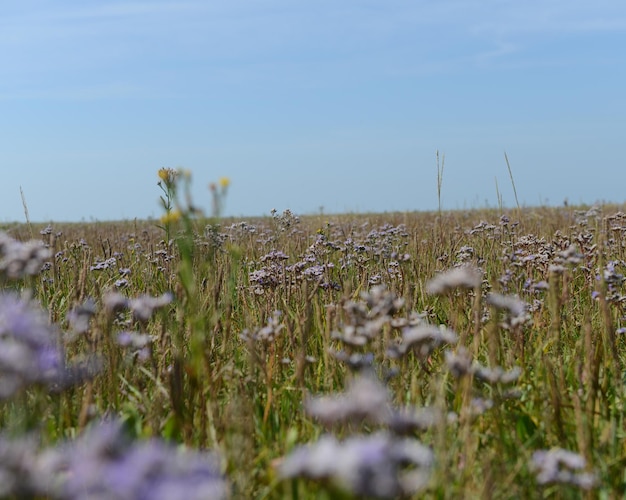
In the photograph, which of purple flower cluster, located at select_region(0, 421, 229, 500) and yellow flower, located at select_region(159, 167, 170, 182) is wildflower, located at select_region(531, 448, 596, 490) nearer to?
purple flower cluster, located at select_region(0, 421, 229, 500)

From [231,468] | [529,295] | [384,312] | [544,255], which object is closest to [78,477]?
[231,468]

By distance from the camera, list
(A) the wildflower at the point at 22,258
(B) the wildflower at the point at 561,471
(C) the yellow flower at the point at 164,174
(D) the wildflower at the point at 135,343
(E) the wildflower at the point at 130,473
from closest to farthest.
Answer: (E) the wildflower at the point at 130,473
(B) the wildflower at the point at 561,471
(A) the wildflower at the point at 22,258
(D) the wildflower at the point at 135,343
(C) the yellow flower at the point at 164,174

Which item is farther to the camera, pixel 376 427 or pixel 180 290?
pixel 180 290

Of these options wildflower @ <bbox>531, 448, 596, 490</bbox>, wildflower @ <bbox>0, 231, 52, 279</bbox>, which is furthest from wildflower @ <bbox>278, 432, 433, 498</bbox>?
wildflower @ <bbox>0, 231, 52, 279</bbox>

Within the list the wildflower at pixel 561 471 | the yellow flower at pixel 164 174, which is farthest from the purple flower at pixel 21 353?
the yellow flower at pixel 164 174

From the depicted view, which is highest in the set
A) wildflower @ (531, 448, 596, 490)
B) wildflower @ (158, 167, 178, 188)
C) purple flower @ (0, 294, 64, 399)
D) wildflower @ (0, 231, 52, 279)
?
wildflower @ (158, 167, 178, 188)

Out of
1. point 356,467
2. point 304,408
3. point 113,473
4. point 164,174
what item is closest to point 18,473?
point 113,473

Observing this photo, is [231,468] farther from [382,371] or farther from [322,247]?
[322,247]

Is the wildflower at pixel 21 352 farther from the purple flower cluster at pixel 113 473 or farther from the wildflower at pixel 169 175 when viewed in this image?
the wildflower at pixel 169 175

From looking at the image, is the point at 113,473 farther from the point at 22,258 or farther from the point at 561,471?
the point at 561,471

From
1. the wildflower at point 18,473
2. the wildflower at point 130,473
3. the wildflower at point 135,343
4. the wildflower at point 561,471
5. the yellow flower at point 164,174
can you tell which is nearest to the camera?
the wildflower at point 130,473

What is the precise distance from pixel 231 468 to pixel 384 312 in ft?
2.45

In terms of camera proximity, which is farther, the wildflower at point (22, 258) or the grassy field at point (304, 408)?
→ the wildflower at point (22, 258)

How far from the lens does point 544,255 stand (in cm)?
482
